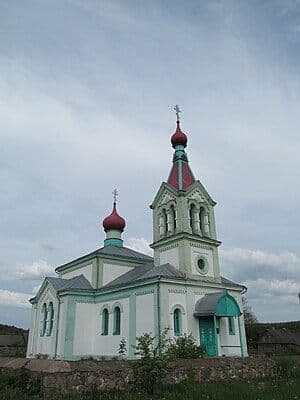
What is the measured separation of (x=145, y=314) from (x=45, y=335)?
8528 mm

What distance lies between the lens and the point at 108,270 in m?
26.1

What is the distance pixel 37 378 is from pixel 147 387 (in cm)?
253

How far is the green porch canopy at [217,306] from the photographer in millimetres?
19891

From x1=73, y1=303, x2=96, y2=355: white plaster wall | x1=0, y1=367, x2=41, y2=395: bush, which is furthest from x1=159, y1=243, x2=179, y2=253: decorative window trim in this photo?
x1=0, y1=367, x2=41, y2=395: bush

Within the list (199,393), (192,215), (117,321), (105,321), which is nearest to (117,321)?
(117,321)

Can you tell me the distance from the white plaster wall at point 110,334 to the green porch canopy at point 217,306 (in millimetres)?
4202

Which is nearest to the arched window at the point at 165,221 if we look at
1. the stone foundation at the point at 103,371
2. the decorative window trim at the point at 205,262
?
the decorative window trim at the point at 205,262

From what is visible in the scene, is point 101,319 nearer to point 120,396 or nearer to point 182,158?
point 182,158

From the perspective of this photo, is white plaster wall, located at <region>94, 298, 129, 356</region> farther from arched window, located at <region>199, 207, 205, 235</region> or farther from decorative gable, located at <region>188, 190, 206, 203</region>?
decorative gable, located at <region>188, 190, 206, 203</region>

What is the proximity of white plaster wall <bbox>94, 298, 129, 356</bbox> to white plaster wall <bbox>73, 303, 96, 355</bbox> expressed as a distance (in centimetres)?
20

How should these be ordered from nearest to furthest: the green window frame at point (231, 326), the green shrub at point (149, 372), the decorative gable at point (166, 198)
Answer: the green shrub at point (149, 372), the green window frame at point (231, 326), the decorative gable at point (166, 198)

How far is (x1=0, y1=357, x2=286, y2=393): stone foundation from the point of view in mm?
7952

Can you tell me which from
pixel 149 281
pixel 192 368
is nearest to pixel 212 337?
pixel 149 281

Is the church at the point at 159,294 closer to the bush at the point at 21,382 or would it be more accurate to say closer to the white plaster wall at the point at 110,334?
the white plaster wall at the point at 110,334
